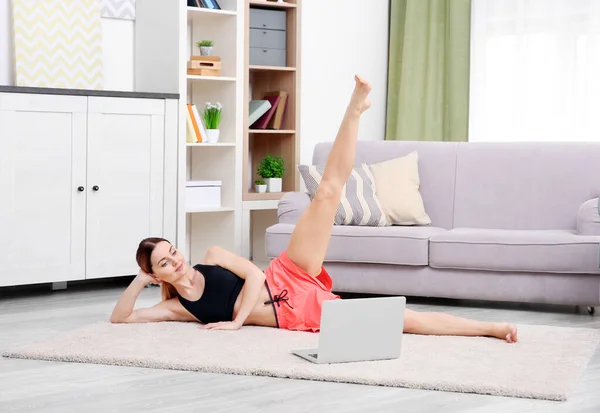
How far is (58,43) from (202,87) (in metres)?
0.88

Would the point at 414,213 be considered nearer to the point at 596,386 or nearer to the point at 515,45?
the point at 515,45

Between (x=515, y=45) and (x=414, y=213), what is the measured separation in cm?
150

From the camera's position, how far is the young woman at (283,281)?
11.0 feet

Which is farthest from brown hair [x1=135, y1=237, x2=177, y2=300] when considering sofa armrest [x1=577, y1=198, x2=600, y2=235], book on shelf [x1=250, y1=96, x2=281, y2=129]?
book on shelf [x1=250, y1=96, x2=281, y2=129]

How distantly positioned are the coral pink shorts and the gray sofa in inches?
33.1

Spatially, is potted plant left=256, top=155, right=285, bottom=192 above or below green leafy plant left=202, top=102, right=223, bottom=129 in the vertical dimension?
below

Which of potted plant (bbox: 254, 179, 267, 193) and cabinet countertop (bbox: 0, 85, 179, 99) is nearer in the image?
cabinet countertop (bbox: 0, 85, 179, 99)

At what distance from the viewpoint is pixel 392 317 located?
116 inches

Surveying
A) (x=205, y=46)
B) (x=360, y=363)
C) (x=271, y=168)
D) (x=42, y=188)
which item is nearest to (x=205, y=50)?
(x=205, y=46)

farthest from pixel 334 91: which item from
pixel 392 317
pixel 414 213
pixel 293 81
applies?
pixel 392 317

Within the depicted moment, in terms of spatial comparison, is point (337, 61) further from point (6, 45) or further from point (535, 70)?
point (6, 45)

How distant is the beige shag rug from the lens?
274 centimetres

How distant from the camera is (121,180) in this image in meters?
4.63

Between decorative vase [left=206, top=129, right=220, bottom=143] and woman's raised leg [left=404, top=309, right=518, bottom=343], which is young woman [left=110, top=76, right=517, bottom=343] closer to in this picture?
woman's raised leg [left=404, top=309, right=518, bottom=343]
